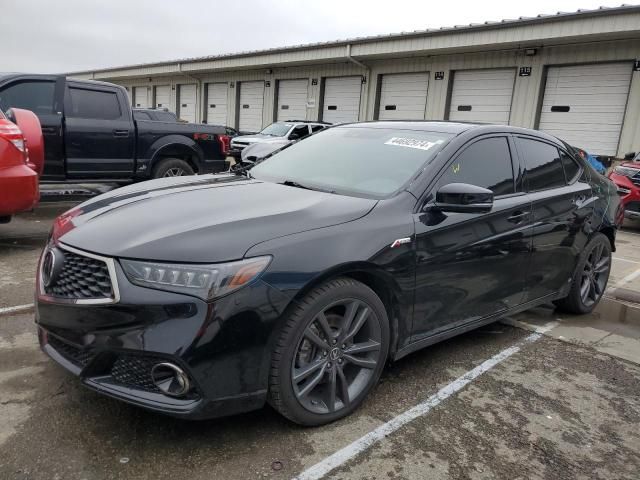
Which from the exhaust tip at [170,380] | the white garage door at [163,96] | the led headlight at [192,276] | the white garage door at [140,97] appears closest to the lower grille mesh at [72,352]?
the exhaust tip at [170,380]

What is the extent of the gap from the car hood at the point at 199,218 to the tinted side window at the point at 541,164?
1599mm

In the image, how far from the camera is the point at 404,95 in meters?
17.8

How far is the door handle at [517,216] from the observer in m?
3.52

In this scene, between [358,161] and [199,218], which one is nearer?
[199,218]

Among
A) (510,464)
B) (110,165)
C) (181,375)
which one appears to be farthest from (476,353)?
(110,165)

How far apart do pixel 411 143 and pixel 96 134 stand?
5688mm

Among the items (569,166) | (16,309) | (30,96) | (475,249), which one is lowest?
(16,309)

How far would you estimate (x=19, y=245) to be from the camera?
19.3 ft

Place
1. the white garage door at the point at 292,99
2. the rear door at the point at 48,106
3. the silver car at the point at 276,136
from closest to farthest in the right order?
1. the rear door at the point at 48,106
2. the silver car at the point at 276,136
3. the white garage door at the point at 292,99

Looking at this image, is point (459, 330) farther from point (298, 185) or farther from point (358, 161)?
point (298, 185)

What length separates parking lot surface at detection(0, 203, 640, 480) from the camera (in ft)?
7.57

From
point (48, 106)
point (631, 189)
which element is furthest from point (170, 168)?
point (631, 189)

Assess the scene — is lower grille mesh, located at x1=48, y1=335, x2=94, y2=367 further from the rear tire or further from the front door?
the rear tire

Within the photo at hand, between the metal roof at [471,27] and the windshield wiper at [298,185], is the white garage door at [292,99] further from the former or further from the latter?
the windshield wiper at [298,185]
